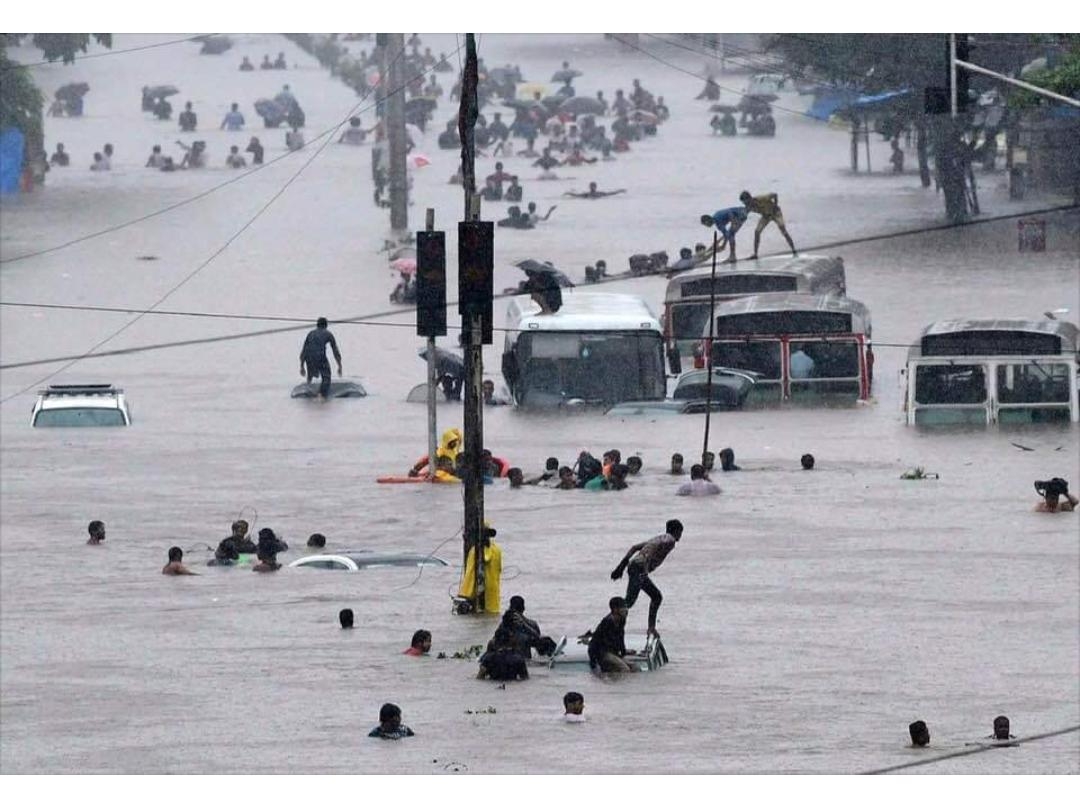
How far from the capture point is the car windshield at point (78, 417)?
44.7 m

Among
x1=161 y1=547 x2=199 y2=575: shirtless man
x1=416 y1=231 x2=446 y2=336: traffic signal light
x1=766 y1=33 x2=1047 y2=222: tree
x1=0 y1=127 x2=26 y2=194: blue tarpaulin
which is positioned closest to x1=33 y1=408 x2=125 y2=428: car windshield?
x1=161 y1=547 x2=199 y2=575: shirtless man

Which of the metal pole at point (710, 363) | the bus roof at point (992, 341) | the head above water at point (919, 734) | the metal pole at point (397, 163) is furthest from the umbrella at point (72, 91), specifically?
the head above water at point (919, 734)

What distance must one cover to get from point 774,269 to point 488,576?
2183 centimetres

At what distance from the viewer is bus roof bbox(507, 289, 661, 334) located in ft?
146

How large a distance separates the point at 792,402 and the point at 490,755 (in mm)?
23610

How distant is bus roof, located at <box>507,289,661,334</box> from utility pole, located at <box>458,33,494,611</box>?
47.9 feet

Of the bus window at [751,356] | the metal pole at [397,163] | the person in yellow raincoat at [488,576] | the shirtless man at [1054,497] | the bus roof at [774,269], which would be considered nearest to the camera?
the person in yellow raincoat at [488,576]

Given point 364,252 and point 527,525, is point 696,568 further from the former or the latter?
point 364,252

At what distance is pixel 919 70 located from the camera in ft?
222

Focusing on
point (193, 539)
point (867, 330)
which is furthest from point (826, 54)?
point (193, 539)

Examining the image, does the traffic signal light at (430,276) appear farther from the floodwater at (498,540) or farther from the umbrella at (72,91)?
the umbrella at (72,91)

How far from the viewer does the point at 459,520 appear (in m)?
36.3

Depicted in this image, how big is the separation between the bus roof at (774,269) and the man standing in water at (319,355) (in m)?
5.63

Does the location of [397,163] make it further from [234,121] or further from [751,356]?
[234,121]
